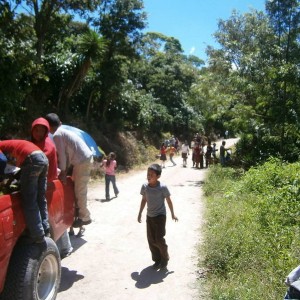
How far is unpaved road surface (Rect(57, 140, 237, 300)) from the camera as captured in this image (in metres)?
4.93

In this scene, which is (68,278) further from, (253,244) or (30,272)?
(253,244)

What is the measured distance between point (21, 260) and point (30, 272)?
0.45 ft

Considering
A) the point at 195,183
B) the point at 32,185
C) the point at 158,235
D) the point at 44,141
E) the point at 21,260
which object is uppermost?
the point at 44,141

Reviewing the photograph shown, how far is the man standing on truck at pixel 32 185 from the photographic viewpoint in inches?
144

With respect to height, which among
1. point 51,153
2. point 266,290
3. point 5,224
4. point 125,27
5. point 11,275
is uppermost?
point 125,27

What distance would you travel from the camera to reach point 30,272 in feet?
11.8

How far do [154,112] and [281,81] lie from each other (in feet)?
60.6

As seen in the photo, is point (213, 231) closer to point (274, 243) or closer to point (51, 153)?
point (274, 243)

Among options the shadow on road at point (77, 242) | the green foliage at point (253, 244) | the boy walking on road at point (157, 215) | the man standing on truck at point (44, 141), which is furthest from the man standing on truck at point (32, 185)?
the shadow on road at point (77, 242)

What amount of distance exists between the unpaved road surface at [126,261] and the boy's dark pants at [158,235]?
0.27 meters

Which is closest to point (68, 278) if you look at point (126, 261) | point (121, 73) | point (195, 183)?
point (126, 261)

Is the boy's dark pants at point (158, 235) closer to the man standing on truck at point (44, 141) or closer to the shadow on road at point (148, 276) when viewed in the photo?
the shadow on road at point (148, 276)

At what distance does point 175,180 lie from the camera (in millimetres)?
16344

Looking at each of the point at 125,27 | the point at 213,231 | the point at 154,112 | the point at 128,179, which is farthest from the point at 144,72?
the point at 213,231
